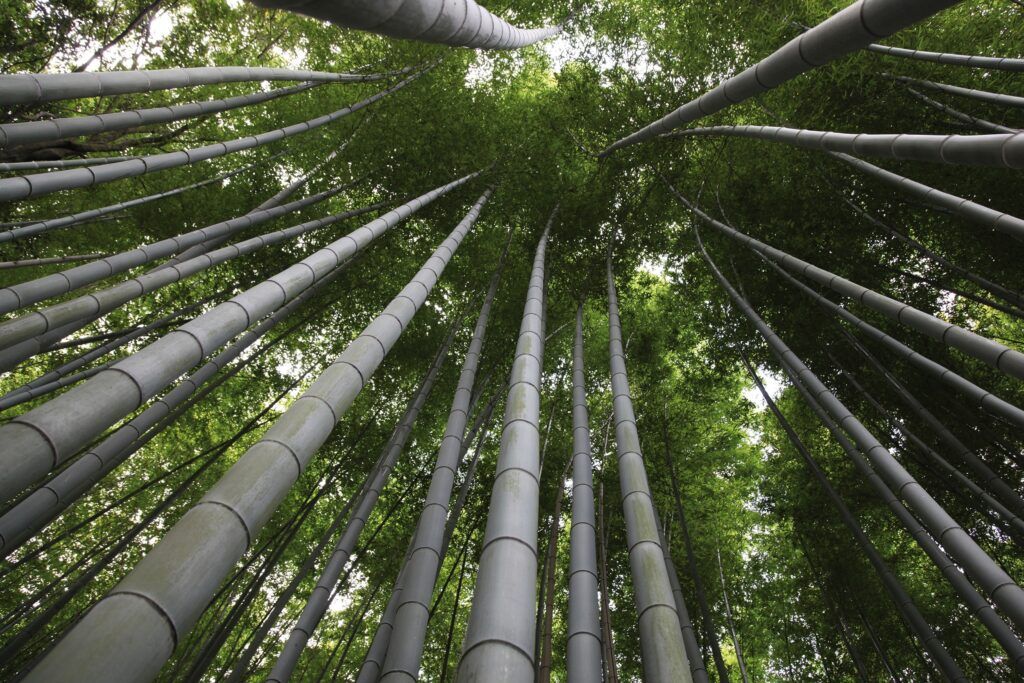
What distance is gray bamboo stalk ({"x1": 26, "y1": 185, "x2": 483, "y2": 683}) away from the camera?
884 millimetres

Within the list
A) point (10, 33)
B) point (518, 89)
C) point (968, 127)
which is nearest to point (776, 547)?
point (968, 127)

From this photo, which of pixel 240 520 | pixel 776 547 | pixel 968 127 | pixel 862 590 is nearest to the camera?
pixel 240 520

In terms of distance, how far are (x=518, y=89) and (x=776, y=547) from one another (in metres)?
7.60

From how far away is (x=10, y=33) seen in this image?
189 inches

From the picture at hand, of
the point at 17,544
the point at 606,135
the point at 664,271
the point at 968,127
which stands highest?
the point at 664,271

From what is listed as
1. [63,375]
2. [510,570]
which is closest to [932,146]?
[510,570]

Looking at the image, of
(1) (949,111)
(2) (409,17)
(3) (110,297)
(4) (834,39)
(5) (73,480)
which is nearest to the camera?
(2) (409,17)

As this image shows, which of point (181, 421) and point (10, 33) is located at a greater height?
point (10, 33)

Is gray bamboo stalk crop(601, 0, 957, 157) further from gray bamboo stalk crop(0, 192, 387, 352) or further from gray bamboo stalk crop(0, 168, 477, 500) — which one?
gray bamboo stalk crop(0, 192, 387, 352)

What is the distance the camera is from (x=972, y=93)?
379 centimetres

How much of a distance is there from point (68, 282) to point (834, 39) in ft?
13.4

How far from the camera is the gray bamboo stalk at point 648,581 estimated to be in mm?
1489

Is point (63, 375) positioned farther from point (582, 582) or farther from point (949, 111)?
point (949, 111)

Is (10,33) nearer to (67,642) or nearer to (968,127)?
(67,642)
